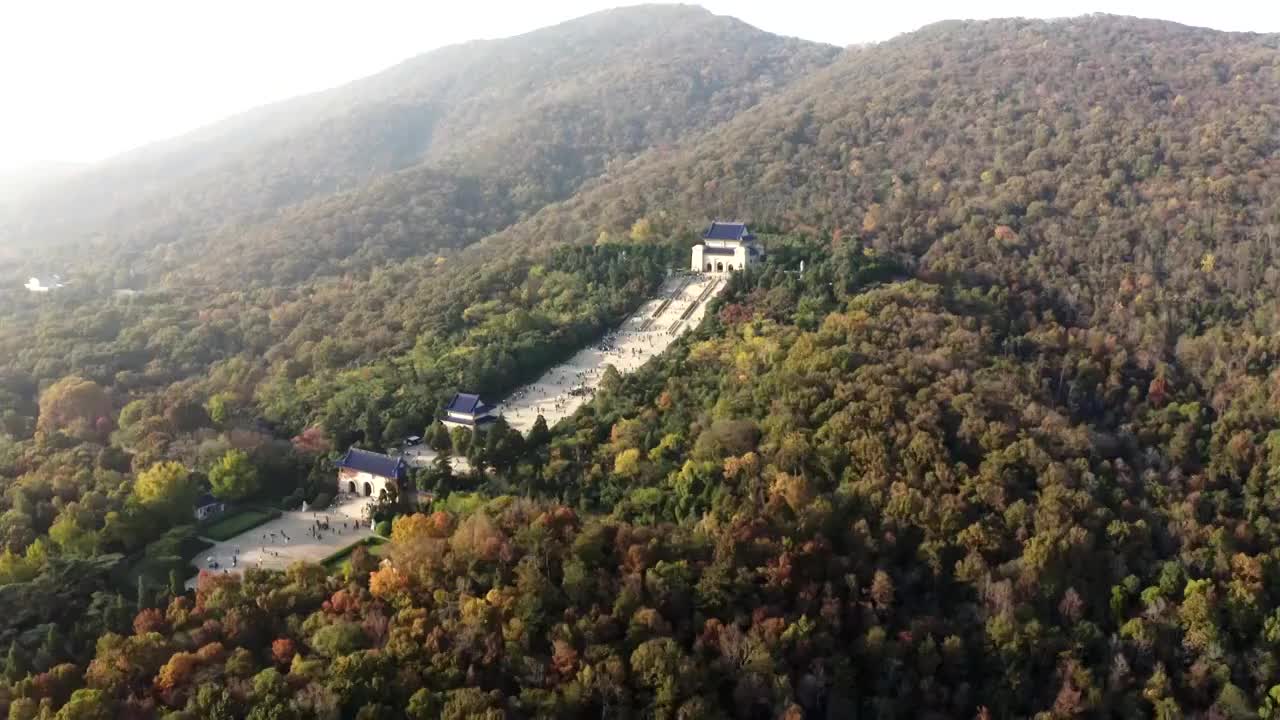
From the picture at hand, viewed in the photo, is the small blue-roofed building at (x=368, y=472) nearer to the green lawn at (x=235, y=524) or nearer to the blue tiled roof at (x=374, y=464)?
the blue tiled roof at (x=374, y=464)

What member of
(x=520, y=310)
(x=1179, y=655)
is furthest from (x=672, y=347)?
(x=1179, y=655)

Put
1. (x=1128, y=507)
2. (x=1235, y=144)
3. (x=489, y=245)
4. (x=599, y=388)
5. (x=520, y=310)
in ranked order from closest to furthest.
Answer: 1. (x=1128, y=507)
2. (x=599, y=388)
3. (x=520, y=310)
4. (x=1235, y=144)
5. (x=489, y=245)

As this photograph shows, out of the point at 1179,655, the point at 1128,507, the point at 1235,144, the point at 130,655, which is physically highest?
the point at 1235,144

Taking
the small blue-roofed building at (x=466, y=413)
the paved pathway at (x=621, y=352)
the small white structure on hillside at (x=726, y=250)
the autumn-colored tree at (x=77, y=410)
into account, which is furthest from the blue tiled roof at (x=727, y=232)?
the autumn-colored tree at (x=77, y=410)

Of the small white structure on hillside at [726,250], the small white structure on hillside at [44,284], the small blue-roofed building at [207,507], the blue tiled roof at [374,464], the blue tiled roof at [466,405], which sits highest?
the small white structure on hillside at [726,250]

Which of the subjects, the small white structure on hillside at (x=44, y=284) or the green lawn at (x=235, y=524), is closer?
the green lawn at (x=235, y=524)

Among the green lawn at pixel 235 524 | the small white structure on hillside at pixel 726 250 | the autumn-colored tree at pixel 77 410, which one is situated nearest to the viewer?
the green lawn at pixel 235 524

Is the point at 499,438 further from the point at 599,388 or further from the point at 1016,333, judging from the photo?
the point at 1016,333

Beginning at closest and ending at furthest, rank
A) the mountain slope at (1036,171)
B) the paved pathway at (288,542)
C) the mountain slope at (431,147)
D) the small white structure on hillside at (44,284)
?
the paved pathway at (288,542)
the mountain slope at (1036,171)
the small white structure on hillside at (44,284)
the mountain slope at (431,147)
